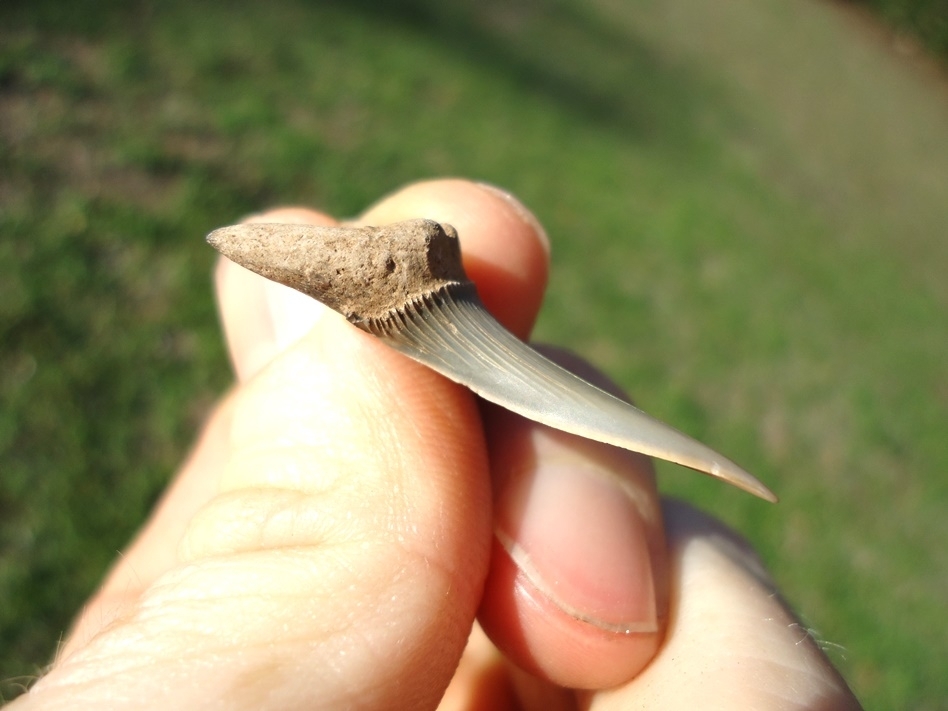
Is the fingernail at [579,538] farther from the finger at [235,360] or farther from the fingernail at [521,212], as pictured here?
the finger at [235,360]

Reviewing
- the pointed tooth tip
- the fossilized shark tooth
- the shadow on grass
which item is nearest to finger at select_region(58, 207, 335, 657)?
the fossilized shark tooth

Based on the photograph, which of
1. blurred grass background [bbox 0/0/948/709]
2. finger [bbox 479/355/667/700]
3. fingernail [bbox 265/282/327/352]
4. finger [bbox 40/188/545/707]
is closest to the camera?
finger [bbox 40/188/545/707]

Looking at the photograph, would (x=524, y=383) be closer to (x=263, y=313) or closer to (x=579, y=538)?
(x=579, y=538)

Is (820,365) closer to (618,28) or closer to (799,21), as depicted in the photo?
(618,28)

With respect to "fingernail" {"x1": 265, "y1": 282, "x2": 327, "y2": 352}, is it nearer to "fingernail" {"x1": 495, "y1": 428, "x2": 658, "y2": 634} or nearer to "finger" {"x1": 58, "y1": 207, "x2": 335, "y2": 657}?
"finger" {"x1": 58, "y1": 207, "x2": 335, "y2": 657}

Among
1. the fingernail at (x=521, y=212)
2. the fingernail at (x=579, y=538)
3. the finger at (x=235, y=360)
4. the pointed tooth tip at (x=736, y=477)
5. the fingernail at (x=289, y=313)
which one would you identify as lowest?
the finger at (x=235, y=360)

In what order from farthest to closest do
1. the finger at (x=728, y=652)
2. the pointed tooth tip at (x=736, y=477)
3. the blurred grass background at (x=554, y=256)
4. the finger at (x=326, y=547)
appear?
the blurred grass background at (x=554, y=256), the finger at (x=728, y=652), the pointed tooth tip at (x=736, y=477), the finger at (x=326, y=547)

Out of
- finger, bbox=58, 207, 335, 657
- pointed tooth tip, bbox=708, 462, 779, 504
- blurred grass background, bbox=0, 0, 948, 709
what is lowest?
blurred grass background, bbox=0, 0, 948, 709

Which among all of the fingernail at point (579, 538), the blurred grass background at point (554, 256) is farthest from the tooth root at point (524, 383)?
the blurred grass background at point (554, 256)

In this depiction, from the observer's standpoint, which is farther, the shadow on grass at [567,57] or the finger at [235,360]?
the shadow on grass at [567,57]
